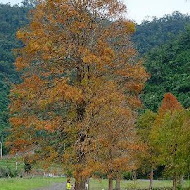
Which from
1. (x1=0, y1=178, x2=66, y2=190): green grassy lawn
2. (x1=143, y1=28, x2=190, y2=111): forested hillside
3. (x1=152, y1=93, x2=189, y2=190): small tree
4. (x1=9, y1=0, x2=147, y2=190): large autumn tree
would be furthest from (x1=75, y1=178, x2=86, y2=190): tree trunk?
(x1=143, y1=28, x2=190, y2=111): forested hillside

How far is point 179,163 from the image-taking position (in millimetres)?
26344

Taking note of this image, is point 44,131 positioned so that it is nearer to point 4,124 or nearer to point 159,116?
point 159,116

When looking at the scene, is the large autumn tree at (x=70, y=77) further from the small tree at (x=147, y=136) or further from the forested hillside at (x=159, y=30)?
the forested hillside at (x=159, y=30)

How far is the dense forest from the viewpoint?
6825 cm

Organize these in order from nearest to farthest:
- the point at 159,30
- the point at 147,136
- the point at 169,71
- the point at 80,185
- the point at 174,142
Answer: the point at 80,185 → the point at 174,142 → the point at 147,136 → the point at 169,71 → the point at 159,30

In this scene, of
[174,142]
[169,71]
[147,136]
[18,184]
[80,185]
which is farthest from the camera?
[169,71]

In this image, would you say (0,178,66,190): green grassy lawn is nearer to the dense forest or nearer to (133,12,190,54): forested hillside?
the dense forest

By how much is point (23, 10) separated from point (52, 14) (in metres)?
105

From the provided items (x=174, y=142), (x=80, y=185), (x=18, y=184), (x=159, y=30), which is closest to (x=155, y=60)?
(x=159, y=30)

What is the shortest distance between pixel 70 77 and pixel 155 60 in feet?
222

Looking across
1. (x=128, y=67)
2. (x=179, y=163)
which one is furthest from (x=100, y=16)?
(x=179, y=163)

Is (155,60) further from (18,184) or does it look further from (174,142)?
(174,142)

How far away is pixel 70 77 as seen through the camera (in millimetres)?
13672

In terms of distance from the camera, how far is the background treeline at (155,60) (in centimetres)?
6781
